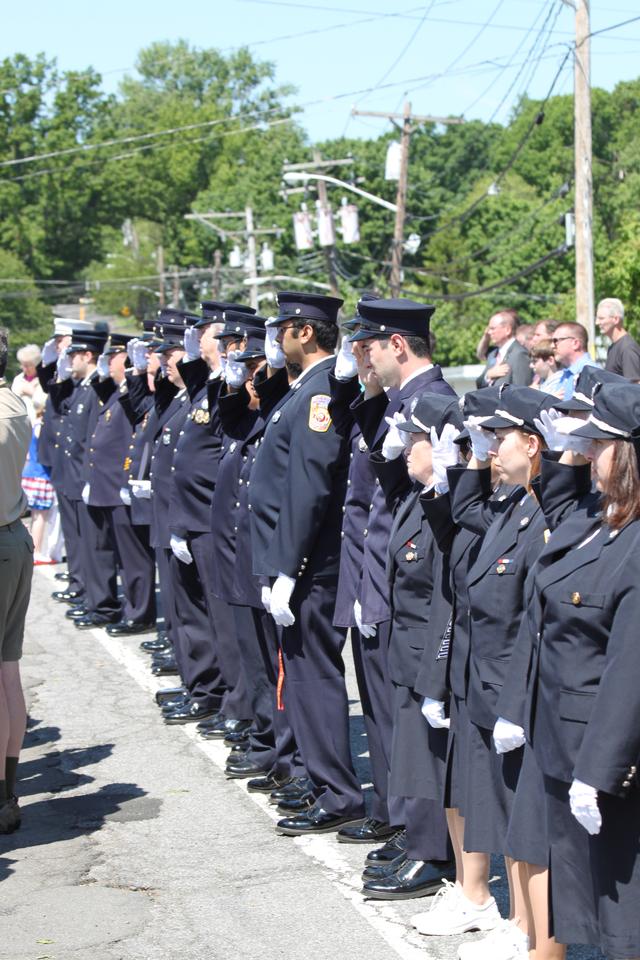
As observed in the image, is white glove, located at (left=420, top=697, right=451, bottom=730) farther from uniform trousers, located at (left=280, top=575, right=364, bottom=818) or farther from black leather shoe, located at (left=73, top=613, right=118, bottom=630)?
black leather shoe, located at (left=73, top=613, right=118, bottom=630)

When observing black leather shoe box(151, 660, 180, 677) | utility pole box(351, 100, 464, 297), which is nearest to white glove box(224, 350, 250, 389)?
black leather shoe box(151, 660, 180, 677)

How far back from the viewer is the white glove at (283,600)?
6188mm

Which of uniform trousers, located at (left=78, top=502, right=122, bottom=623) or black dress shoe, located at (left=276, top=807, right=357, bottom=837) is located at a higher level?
uniform trousers, located at (left=78, top=502, right=122, bottom=623)

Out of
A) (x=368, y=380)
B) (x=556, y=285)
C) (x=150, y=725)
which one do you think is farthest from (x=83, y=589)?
(x=556, y=285)

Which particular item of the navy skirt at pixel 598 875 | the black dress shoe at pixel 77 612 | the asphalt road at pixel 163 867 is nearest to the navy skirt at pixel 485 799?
the asphalt road at pixel 163 867

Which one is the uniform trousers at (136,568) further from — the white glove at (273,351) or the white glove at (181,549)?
the white glove at (273,351)

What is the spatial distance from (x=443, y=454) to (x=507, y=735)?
43.4 inches

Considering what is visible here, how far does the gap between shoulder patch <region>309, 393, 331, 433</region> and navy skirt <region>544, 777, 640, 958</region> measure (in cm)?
258

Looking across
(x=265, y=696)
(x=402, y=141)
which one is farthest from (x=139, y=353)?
(x=402, y=141)

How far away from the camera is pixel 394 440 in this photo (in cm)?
539

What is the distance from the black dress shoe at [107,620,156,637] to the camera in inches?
434

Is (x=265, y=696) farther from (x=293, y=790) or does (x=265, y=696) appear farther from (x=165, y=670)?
(x=165, y=670)

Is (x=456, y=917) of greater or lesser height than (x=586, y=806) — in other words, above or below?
below

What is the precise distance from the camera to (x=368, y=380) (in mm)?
5770
